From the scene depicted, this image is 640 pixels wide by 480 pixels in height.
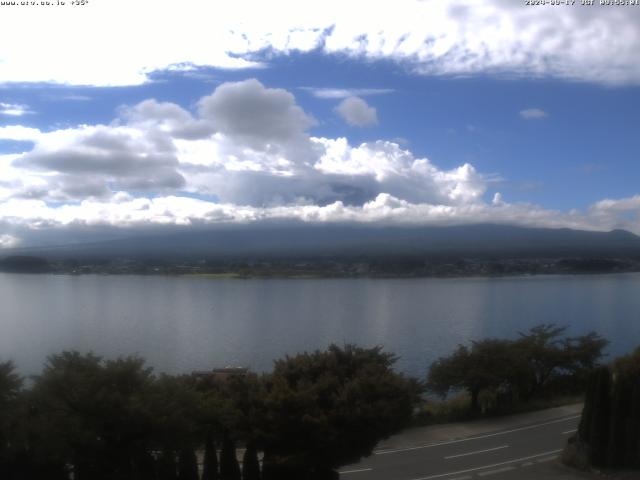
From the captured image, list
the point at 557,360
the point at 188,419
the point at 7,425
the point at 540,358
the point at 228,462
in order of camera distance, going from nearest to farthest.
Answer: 1. the point at 7,425
2. the point at 188,419
3. the point at 228,462
4. the point at 540,358
5. the point at 557,360

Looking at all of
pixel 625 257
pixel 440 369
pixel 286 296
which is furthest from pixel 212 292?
pixel 625 257

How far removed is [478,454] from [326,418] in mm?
6655

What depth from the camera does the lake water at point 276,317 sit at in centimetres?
3531

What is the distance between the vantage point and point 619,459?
13.7 metres

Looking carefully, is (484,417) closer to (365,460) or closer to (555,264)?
(365,460)

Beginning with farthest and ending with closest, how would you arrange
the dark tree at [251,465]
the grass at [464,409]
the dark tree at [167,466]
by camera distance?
the grass at [464,409] → the dark tree at [251,465] → the dark tree at [167,466]

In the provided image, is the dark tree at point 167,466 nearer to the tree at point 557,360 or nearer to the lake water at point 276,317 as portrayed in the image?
the tree at point 557,360

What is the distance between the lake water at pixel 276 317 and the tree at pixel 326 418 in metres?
19.2

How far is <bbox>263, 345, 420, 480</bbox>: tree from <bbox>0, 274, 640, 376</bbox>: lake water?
19.2 metres

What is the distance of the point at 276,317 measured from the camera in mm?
50469

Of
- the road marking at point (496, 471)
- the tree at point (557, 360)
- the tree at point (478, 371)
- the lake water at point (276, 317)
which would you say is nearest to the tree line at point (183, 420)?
the road marking at point (496, 471)

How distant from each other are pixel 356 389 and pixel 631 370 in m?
6.36

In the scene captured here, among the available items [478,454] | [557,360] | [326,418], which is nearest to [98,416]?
[326,418]

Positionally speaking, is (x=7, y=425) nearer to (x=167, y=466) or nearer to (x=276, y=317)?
(x=167, y=466)
